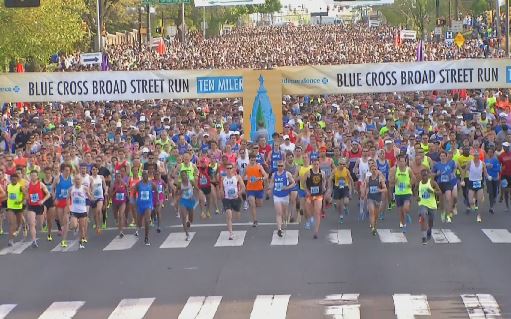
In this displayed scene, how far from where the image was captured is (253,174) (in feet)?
77.4

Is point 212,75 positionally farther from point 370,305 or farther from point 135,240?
point 370,305

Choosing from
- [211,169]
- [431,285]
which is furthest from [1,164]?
[431,285]

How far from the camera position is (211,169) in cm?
2548

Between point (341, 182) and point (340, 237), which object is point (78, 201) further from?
point (341, 182)

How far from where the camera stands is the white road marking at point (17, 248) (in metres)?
22.1

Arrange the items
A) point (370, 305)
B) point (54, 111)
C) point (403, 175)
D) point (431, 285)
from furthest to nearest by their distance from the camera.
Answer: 1. point (54, 111)
2. point (403, 175)
3. point (431, 285)
4. point (370, 305)

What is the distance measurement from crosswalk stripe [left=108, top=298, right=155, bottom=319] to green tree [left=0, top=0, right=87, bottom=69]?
34.1m

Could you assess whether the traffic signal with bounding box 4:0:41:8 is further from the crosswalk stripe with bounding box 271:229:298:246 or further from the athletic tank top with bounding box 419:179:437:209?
the athletic tank top with bounding box 419:179:437:209

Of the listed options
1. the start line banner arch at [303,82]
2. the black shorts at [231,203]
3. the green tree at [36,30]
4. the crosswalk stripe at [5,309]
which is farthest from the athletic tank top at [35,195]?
the green tree at [36,30]

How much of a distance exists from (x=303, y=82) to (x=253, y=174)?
10.1 metres

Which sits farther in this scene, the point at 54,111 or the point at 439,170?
the point at 54,111

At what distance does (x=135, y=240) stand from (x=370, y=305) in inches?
305

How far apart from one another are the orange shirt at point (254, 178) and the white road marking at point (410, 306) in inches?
271

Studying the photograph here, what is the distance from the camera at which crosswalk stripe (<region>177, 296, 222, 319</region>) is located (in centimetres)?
1611
